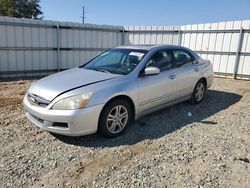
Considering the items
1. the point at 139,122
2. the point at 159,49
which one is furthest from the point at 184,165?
the point at 159,49

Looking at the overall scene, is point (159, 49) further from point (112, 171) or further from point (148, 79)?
point (112, 171)

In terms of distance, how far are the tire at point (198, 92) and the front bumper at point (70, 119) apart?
2951 mm

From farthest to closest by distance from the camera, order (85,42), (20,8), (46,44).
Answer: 1. (20,8)
2. (85,42)
3. (46,44)

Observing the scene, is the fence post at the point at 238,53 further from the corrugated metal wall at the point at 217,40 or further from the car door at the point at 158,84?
the car door at the point at 158,84

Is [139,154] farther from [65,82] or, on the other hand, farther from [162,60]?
[162,60]

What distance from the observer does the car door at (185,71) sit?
4969mm

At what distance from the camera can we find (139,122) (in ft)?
15.0

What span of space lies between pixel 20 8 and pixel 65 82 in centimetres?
3108

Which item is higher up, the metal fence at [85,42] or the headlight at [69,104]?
the metal fence at [85,42]

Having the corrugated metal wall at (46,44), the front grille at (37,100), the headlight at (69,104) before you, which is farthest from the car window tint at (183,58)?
the corrugated metal wall at (46,44)

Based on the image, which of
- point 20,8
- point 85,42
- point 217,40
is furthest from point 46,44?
point 20,8

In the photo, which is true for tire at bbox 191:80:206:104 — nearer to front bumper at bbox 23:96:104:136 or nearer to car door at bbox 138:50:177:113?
car door at bbox 138:50:177:113

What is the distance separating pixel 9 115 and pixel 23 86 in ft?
9.92

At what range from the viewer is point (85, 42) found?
33.5ft
